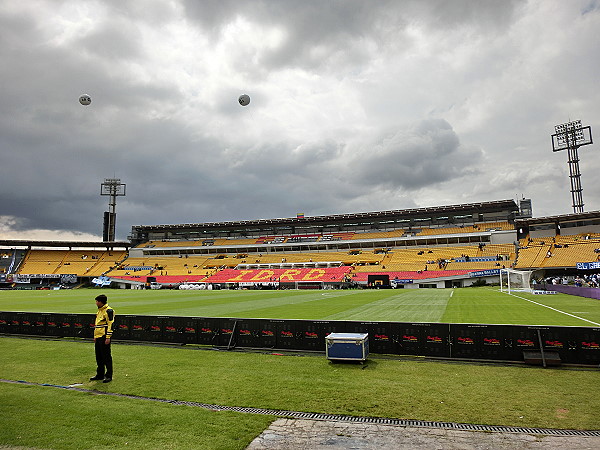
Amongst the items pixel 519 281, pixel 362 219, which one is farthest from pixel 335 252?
pixel 519 281

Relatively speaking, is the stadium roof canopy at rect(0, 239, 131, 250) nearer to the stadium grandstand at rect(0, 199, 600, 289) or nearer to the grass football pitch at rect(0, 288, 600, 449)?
the stadium grandstand at rect(0, 199, 600, 289)

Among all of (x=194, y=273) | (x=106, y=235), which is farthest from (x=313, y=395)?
(x=106, y=235)

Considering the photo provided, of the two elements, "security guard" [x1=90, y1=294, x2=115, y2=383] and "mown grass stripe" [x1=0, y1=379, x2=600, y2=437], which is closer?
"mown grass stripe" [x1=0, y1=379, x2=600, y2=437]

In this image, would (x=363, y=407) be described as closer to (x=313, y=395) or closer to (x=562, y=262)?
(x=313, y=395)

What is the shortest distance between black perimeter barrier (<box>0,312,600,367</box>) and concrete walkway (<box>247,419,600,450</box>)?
5152 millimetres

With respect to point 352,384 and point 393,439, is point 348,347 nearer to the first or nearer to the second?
point 352,384

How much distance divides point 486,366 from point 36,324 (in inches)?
669

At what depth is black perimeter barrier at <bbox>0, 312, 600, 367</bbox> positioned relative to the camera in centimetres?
979

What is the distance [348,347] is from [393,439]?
4646 mm

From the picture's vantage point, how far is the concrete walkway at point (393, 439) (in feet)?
16.6

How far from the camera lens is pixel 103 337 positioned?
8141 mm

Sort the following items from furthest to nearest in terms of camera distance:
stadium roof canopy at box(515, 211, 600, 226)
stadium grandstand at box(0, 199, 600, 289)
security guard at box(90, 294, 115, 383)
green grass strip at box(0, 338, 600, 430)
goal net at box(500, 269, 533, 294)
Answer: stadium roof canopy at box(515, 211, 600, 226) < stadium grandstand at box(0, 199, 600, 289) < goal net at box(500, 269, 533, 294) < security guard at box(90, 294, 115, 383) < green grass strip at box(0, 338, 600, 430)

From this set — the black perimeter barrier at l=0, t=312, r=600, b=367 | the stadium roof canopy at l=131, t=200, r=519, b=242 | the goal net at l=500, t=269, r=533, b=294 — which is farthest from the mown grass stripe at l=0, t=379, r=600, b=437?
the stadium roof canopy at l=131, t=200, r=519, b=242

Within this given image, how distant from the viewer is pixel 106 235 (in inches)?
3565
